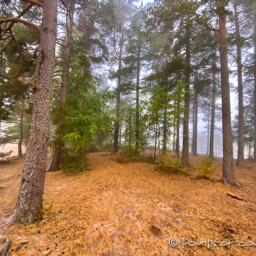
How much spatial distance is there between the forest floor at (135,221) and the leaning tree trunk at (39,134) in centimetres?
38

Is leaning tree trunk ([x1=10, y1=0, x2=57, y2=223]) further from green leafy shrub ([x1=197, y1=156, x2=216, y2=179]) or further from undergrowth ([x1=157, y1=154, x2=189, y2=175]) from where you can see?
green leafy shrub ([x1=197, y1=156, x2=216, y2=179])

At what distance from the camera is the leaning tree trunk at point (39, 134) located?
3357 millimetres

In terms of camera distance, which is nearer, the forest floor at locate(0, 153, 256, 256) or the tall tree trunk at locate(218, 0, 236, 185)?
the forest floor at locate(0, 153, 256, 256)

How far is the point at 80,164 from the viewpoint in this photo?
757 centimetres

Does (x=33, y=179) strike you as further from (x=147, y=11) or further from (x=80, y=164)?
(x=147, y=11)

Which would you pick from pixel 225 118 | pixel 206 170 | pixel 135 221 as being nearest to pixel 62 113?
pixel 135 221

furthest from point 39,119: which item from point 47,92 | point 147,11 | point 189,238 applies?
point 147,11

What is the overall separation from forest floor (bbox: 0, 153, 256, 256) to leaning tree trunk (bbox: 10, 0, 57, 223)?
378mm

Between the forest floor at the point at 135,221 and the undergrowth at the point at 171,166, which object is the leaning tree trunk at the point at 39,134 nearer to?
the forest floor at the point at 135,221

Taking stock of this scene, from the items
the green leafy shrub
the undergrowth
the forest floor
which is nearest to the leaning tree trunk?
the forest floor

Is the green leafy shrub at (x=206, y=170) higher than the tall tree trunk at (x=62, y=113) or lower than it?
lower

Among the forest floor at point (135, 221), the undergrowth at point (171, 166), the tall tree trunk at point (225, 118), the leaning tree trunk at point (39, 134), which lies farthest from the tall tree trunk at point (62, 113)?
the tall tree trunk at point (225, 118)

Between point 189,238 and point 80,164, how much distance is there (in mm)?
5954

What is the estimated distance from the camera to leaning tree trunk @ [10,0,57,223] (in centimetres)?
336
